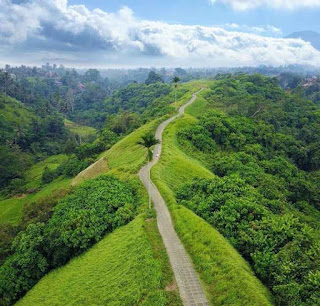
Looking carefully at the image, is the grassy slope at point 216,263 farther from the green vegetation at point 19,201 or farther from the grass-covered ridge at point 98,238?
the green vegetation at point 19,201

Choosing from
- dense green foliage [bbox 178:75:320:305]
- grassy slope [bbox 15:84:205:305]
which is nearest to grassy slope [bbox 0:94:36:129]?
dense green foliage [bbox 178:75:320:305]

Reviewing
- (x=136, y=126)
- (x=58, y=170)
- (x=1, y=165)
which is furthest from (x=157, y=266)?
(x=1, y=165)

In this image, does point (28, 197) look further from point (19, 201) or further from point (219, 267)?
point (219, 267)

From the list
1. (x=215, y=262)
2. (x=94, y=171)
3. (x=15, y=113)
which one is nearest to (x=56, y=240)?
(x=215, y=262)

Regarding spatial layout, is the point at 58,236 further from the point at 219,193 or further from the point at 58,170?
the point at 58,170

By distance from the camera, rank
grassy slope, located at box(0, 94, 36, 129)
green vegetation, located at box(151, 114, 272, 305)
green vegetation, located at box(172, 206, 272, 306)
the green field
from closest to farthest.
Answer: green vegetation, located at box(172, 206, 272, 306) → green vegetation, located at box(151, 114, 272, 305) → the green field → grassy slope, located at box(0, 94, 36, 129)

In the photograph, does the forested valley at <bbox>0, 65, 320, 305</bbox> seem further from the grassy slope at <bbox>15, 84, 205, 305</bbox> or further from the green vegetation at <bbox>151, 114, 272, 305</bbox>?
the green vegetation at <bbox>151, 114, 272, 305</bbox>
